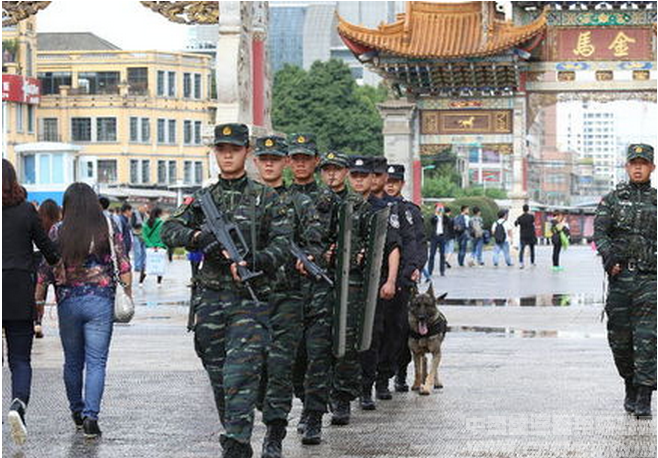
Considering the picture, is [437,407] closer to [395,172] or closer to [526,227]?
[395,172]

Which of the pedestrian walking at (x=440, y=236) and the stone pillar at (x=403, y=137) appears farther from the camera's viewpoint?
the stone pillar at (x=403, y=137)

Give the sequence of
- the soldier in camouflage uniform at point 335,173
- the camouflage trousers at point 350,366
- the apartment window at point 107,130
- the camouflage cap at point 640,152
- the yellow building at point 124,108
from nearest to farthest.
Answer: the camouflage trousers at point 350,366 < the soldier in camouflage uniform at point 335,173 < the camouflage cap at point 640,152 < the yellow building at point 124,108 < the apartment window at point 107,130

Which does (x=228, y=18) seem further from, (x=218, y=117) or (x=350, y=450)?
(x=350, y=450)

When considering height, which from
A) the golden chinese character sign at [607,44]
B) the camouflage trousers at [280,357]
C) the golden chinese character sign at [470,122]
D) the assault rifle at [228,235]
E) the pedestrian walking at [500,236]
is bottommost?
the pedestrian walking at [500,236]

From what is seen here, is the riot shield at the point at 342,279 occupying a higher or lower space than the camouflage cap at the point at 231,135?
lower

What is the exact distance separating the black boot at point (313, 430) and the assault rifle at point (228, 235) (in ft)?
4.99

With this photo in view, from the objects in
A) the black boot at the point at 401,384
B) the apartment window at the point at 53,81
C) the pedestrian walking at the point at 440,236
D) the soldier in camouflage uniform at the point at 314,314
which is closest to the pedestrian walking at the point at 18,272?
the soldier in camouflage uniform at the point at 314,314

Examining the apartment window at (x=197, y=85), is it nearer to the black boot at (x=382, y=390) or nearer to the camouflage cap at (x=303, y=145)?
the black boot at (x=382, y=390)

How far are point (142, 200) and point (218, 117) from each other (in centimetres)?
6672

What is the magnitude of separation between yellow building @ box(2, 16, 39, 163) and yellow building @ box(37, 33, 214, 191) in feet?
10.2

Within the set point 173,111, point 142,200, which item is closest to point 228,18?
point 142,200

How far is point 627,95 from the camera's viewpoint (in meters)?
42.2

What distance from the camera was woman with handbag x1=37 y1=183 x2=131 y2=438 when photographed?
33.6 ft

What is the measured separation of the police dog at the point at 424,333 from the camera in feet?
40.5
